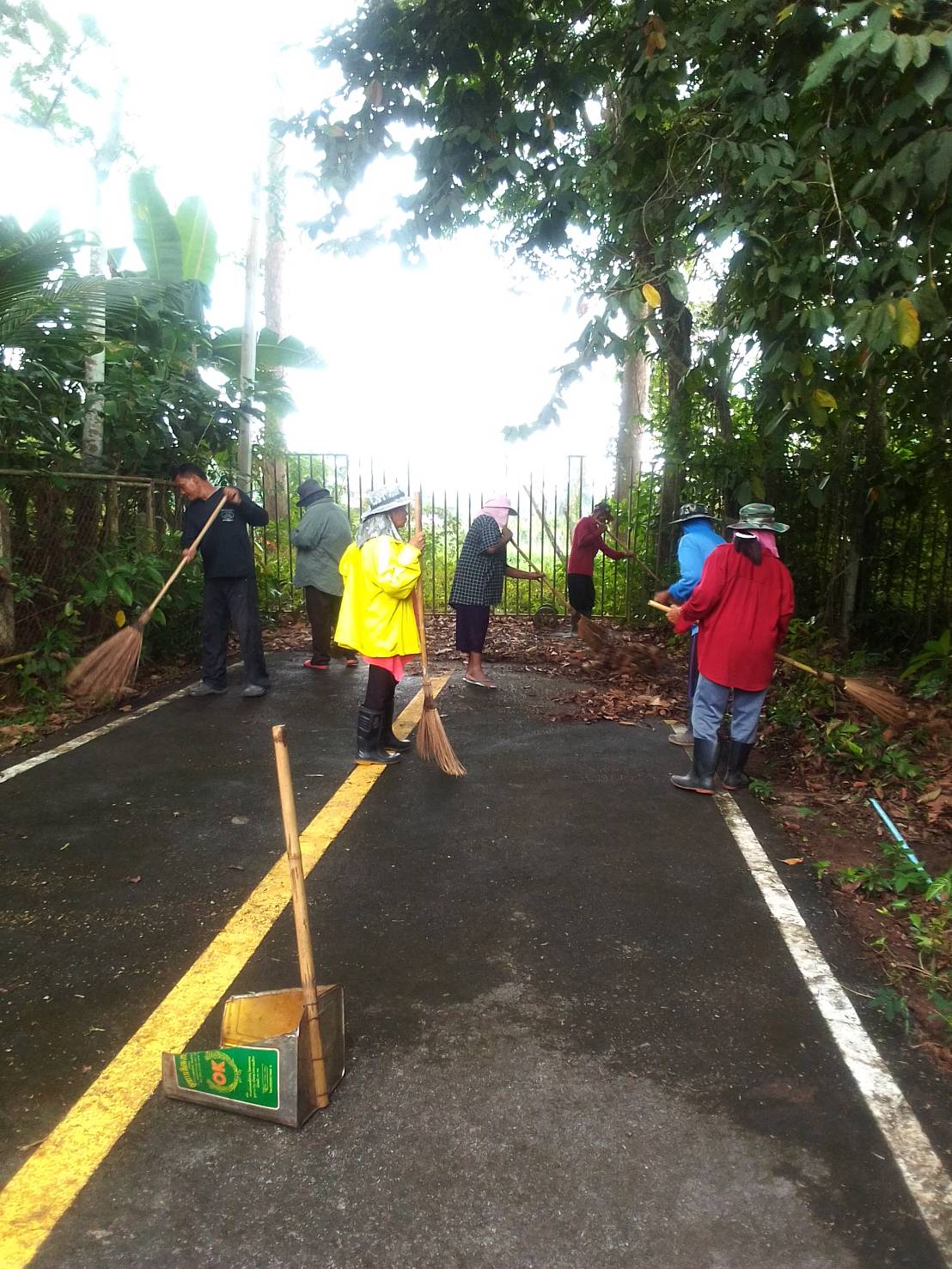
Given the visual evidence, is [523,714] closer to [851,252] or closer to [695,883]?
[695,883]

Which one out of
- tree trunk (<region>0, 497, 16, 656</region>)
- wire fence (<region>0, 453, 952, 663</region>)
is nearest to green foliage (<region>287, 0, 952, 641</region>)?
wire fence (<region>0, 453, 952, 663</region>)

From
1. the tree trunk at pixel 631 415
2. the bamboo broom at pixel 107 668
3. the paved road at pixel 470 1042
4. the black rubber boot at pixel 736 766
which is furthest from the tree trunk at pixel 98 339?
the tree trunk at pixel 631 415

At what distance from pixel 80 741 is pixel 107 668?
668 mm

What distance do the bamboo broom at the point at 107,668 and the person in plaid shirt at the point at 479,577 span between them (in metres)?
2.98

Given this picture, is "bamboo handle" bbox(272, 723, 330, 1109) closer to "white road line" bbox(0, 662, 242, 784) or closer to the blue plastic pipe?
the blue plastic pipe

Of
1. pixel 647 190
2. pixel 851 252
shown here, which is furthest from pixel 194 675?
pixel 851 252

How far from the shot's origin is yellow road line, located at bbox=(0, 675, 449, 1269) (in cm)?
231

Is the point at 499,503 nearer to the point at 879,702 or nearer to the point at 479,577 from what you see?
the point at 479,577

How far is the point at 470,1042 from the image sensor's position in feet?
10.1

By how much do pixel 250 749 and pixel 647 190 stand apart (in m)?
4.91

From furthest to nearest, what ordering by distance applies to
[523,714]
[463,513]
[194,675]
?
[463,513] < [194,675] < [523,714]

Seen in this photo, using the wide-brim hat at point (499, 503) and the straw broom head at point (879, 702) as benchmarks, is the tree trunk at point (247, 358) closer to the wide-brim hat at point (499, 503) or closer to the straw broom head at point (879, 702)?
the wide-brim hat at point (499, 503)

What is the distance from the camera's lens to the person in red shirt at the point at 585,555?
38.0 ft

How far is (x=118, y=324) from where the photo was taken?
374 inches
